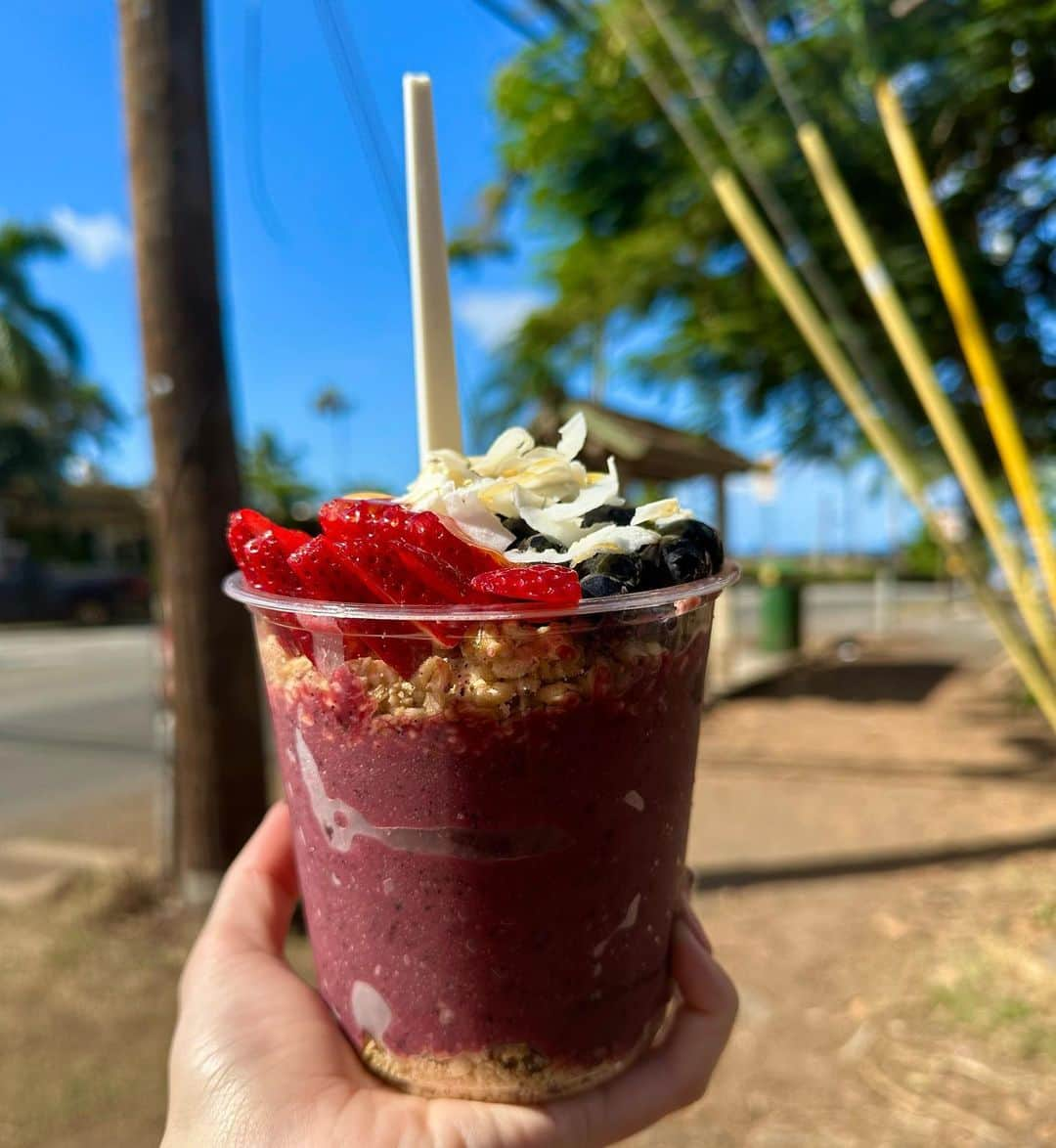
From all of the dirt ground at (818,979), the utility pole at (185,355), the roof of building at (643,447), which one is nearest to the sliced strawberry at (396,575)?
the dirt ground at (818,979)

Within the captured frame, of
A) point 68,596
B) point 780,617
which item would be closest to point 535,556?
point 780,617

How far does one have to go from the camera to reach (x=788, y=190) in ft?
16.0

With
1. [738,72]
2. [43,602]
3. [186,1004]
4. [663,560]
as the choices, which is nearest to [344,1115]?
[186,1004]

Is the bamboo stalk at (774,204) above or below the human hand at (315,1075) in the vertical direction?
above

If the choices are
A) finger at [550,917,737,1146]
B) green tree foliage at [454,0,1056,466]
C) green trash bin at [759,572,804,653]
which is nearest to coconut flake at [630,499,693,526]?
finger at [550,917,737,1146]

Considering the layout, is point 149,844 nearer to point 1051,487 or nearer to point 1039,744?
point 1051,487

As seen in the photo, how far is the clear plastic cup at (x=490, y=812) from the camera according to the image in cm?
90

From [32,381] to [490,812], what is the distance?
2042 cm

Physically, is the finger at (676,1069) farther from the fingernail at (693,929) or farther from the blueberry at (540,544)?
the blueberry at (540,544)

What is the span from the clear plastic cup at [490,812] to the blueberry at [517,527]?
187 millimetres

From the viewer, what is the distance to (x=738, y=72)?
4375mm

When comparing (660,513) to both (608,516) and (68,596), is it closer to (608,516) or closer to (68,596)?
(608,516)

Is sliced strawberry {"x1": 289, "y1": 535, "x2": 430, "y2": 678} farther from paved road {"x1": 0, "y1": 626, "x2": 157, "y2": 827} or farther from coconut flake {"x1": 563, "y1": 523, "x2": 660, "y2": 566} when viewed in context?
paved road {"x1": 0, "y1": 626, "x2": 157, "y2": 827}

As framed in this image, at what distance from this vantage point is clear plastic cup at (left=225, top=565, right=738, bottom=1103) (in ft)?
2.96
